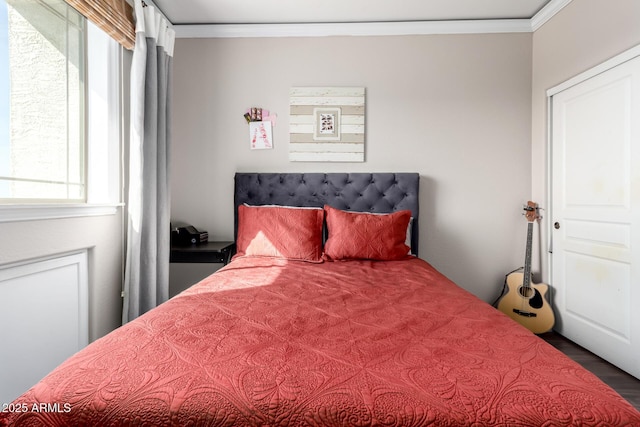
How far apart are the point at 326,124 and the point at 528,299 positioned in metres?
2.21

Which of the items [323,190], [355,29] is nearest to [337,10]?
[355,29]

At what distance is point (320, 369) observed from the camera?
833 mm

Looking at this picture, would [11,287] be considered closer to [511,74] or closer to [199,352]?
[199,352]

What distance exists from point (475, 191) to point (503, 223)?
1.22 ft

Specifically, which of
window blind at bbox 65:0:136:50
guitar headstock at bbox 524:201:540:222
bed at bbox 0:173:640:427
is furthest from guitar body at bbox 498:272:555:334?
window blind at bbox 65:0:136:50

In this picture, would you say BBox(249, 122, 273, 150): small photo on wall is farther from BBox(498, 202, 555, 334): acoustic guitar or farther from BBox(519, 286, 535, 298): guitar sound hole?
BBox(519, 286, 535, 298): guitar sound hole

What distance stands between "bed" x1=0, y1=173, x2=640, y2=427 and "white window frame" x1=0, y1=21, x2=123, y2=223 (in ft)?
3.80

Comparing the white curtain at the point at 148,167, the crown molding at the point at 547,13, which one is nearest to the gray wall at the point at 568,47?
the crown molding at the point at 547,13

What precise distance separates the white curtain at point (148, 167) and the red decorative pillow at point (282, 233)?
60 cm

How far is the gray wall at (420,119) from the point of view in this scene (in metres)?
2.90

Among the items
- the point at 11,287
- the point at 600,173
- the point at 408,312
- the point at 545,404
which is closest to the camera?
the point at 545,404

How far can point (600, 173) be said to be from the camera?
7.36 feet

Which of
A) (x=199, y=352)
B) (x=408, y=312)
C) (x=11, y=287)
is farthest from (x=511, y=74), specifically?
(x=11, y=287)

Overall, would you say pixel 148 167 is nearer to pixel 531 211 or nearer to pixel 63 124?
pixel 63 124
